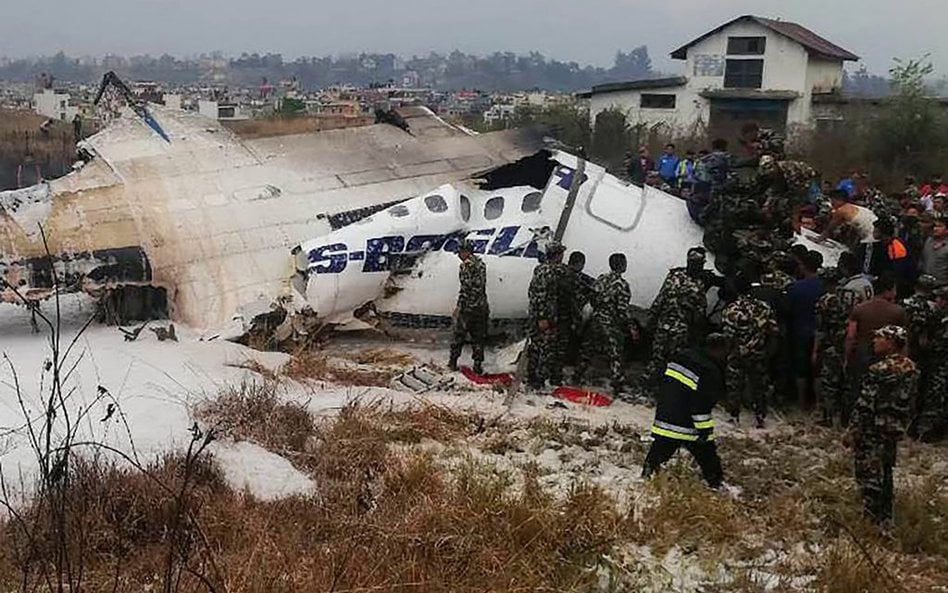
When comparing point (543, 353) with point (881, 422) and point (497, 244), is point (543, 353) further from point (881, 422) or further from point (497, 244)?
point (881, 422)

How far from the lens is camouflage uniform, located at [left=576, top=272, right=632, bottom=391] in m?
9.04

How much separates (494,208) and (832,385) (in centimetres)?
435

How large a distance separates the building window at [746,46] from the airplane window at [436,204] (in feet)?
96.2

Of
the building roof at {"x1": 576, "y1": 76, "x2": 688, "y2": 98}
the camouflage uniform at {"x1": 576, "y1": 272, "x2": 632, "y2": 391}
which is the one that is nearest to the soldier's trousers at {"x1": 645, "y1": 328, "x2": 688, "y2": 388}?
the camouflage uniform at {"x1": 576, "y1": 272, "x2": 632, "y2": 391}

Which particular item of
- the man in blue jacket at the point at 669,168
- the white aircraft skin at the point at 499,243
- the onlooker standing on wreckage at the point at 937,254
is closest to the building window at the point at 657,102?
the man in blue jacket at the point at 669,168

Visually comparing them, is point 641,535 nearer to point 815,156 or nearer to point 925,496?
point 925,496

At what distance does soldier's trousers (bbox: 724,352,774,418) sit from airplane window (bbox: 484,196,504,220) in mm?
3480

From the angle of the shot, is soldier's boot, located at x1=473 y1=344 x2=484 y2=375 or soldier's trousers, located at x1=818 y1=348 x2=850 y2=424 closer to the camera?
soldier's trousers, located at x1=818 y1=348 x2=850 y2=424

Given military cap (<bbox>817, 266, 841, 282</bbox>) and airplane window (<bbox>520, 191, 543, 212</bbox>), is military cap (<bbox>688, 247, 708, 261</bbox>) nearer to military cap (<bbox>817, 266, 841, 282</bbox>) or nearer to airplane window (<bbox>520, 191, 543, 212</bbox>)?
military cap (<bbox>817, 266, 841, 282</bbox>)

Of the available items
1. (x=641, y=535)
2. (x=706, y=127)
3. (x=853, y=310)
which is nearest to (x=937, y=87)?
(x=706, y=127)

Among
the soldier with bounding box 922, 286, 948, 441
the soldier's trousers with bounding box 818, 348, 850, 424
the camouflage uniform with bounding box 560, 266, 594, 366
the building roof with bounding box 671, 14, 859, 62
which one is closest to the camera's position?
the soldier with bounding box 922, 286, 948, 441

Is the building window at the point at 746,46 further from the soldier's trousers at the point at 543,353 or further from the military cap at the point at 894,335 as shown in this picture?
the military cap at the point at 894,335

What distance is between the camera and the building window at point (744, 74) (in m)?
36.3

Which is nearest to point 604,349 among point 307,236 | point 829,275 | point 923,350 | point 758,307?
point 758,307
